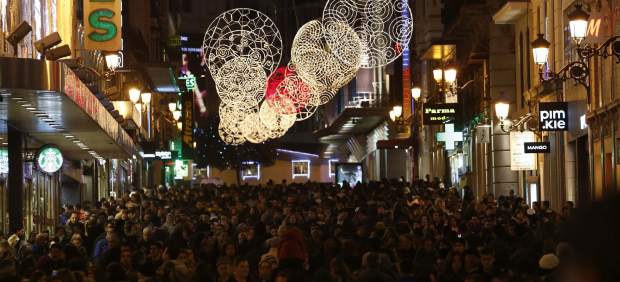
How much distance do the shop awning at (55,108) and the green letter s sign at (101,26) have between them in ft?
5.91

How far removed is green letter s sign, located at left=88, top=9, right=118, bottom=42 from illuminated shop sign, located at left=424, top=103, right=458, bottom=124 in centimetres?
1266

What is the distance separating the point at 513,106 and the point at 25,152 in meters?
17.6

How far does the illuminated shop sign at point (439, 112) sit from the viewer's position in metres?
38.9

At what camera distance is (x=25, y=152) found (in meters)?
28.8

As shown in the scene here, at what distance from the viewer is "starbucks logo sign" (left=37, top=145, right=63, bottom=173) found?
27.0m

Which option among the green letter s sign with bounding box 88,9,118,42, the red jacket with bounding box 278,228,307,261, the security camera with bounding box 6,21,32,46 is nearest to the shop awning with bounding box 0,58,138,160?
the security camera with bounding box 6,21,32,46

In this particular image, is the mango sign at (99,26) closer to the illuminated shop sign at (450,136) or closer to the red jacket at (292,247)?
the red jacket at (292,247)

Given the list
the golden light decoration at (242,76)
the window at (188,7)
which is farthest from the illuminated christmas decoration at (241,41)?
the window at (188,7)

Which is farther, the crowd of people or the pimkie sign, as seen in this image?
the pimkie sign

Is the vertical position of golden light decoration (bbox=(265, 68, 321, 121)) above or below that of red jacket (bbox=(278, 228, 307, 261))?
above

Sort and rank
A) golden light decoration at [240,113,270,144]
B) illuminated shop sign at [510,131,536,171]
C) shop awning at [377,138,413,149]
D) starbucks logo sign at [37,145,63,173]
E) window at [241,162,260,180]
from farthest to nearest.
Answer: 1. window at [241,162,260,180]
2. shop awning at [377,138,413,149]
3. golden light decoration at [240,113,270,144]
4. illuminated shop sign at [510,131,536,171]
5. starbucks logo sign at [37,145,63,173]

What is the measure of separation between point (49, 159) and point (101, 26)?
13.1 feet

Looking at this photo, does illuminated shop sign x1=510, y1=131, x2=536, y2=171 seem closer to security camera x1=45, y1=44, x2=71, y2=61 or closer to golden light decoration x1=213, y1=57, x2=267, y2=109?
golden light decoration x1=213, y1=57, x2=267, y2=109

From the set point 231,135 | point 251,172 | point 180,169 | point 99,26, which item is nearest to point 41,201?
point 99,26
